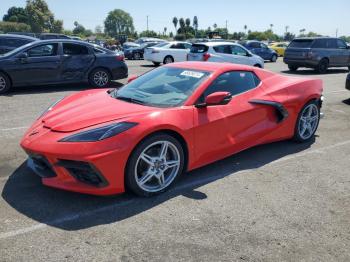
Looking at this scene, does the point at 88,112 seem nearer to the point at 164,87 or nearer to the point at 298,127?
the point at 164,87

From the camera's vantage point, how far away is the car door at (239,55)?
Result: 15438 mm

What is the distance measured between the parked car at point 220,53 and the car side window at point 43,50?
617 cm

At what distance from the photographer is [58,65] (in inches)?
417

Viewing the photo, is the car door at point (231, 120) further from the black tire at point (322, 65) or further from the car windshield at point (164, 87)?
the black tire at point (322, 65)

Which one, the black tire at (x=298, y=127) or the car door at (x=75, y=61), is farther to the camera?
the car door at (x=75, y=61)

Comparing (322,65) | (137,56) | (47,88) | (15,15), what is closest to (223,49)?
(322,65)

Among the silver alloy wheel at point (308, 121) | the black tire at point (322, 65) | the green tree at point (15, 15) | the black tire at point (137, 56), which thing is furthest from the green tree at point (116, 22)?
the silver alloy wheel at point (308, 121)

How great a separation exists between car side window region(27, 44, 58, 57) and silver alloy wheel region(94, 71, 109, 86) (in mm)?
1357

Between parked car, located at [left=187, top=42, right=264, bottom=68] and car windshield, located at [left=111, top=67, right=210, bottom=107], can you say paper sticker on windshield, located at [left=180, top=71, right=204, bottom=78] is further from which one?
parked car, located at [left=187, top=42, right=264, bottom=68]

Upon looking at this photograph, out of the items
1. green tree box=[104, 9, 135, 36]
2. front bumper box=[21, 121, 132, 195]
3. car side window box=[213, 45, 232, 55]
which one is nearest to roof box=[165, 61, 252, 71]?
front bumper box=[21, 121, 132, 195]

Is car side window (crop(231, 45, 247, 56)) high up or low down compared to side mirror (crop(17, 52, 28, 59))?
up

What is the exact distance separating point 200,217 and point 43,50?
8359 millimetres

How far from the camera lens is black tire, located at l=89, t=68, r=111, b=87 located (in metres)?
11.3

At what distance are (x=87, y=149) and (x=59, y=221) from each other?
692 millimetres
